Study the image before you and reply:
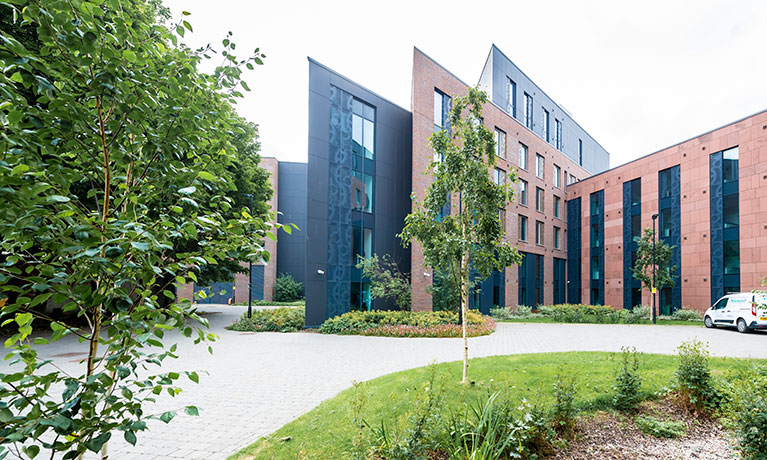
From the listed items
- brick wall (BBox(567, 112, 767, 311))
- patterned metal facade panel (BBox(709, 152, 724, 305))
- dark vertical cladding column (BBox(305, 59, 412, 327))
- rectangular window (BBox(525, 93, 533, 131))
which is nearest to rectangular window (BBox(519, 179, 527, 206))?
rectangular window (BBox(525, 93, 533, 131))

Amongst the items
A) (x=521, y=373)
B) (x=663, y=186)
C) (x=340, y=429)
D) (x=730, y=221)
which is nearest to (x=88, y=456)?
(x=340, y=429)

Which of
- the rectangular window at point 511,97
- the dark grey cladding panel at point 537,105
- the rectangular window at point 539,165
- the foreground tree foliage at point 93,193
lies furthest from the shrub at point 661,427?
the rectangular window at point 539,165

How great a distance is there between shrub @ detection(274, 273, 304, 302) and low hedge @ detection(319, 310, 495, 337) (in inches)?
1076

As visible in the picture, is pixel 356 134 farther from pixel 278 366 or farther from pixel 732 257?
pixel 732 257

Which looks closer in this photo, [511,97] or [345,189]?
[345,189]

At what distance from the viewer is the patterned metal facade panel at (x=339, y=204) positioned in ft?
66.7

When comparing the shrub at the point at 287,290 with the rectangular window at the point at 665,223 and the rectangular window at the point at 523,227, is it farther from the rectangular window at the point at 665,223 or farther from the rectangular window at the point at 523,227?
the rectangular window at the point at 665,223

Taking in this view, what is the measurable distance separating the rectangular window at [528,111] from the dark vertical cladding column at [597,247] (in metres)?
9.65

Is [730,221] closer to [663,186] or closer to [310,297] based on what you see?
[663,186]

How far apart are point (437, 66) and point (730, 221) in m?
22.6

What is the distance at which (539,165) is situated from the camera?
35938mm

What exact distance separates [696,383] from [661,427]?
1357mm

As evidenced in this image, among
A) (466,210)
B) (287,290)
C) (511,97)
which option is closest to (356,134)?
(466,210)

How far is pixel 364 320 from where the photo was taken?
1869cm
